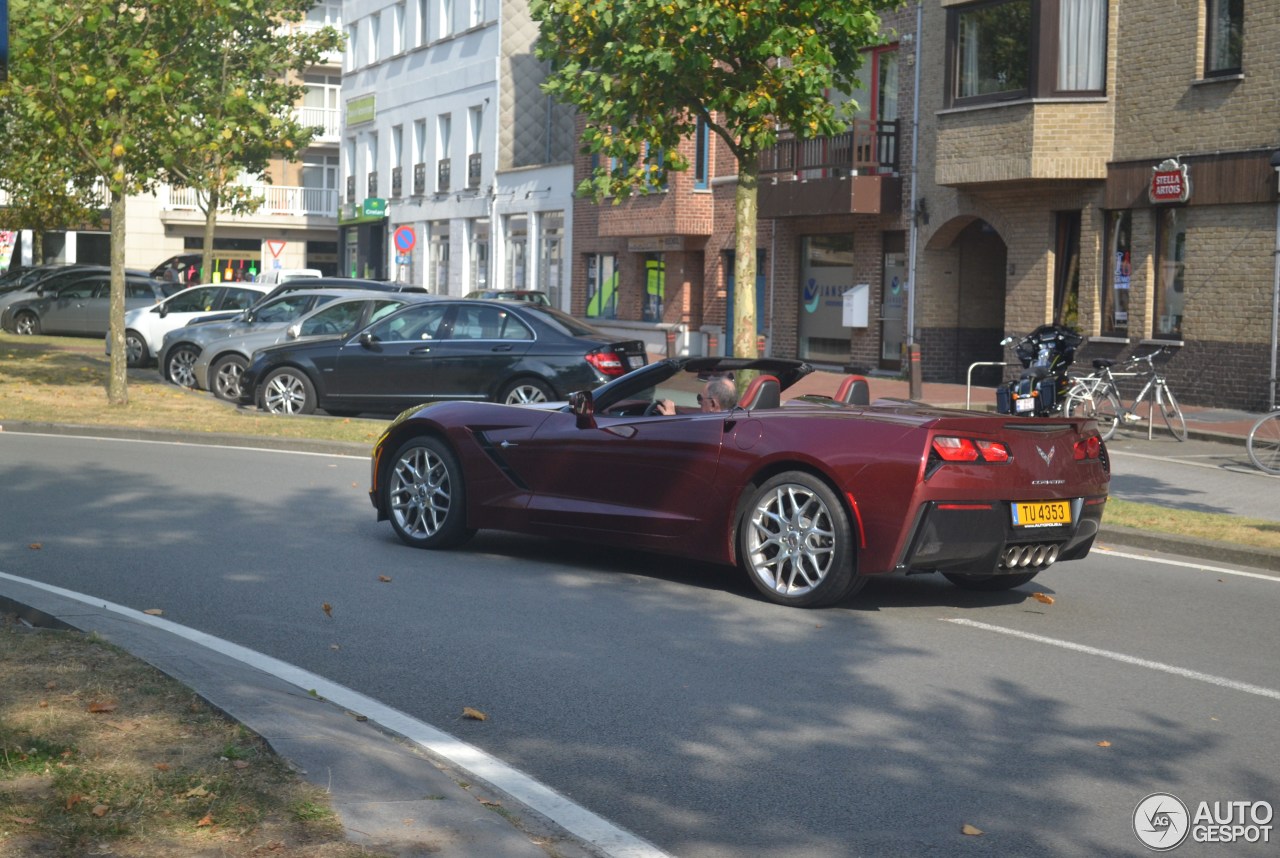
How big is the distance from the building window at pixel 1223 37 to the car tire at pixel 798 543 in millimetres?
17530

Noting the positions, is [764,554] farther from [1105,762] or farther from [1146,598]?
[1105,762]

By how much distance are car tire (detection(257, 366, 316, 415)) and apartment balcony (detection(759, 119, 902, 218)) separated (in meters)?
13.7

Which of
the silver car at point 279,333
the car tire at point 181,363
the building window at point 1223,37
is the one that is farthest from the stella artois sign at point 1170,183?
the car tire at point 181,363

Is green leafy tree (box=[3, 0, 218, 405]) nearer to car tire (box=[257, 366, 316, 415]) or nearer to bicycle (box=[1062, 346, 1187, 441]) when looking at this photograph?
car tire (box=[257, 366, 316, 415])

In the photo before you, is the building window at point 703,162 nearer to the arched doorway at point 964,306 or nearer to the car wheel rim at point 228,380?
the arched doorway at point 964,306

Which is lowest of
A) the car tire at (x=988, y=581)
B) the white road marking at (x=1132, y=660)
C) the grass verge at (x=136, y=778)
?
the white road marking at (x=1132, y=660)

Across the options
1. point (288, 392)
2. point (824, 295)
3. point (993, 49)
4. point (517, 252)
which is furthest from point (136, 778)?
point (517, 252)

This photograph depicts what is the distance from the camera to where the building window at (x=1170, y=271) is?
81.8 feet


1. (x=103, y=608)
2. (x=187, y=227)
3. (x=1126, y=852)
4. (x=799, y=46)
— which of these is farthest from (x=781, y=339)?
(x=187, y=227)

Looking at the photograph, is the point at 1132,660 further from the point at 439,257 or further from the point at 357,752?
the point at 439,257

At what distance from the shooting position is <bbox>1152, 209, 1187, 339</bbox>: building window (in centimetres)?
2494

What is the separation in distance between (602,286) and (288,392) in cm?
2361

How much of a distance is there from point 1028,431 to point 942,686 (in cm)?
202

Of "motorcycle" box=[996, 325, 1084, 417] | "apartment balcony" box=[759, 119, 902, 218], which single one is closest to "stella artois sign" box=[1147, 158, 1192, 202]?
"motorcycle" box=[996, 325, 1084, 417]
